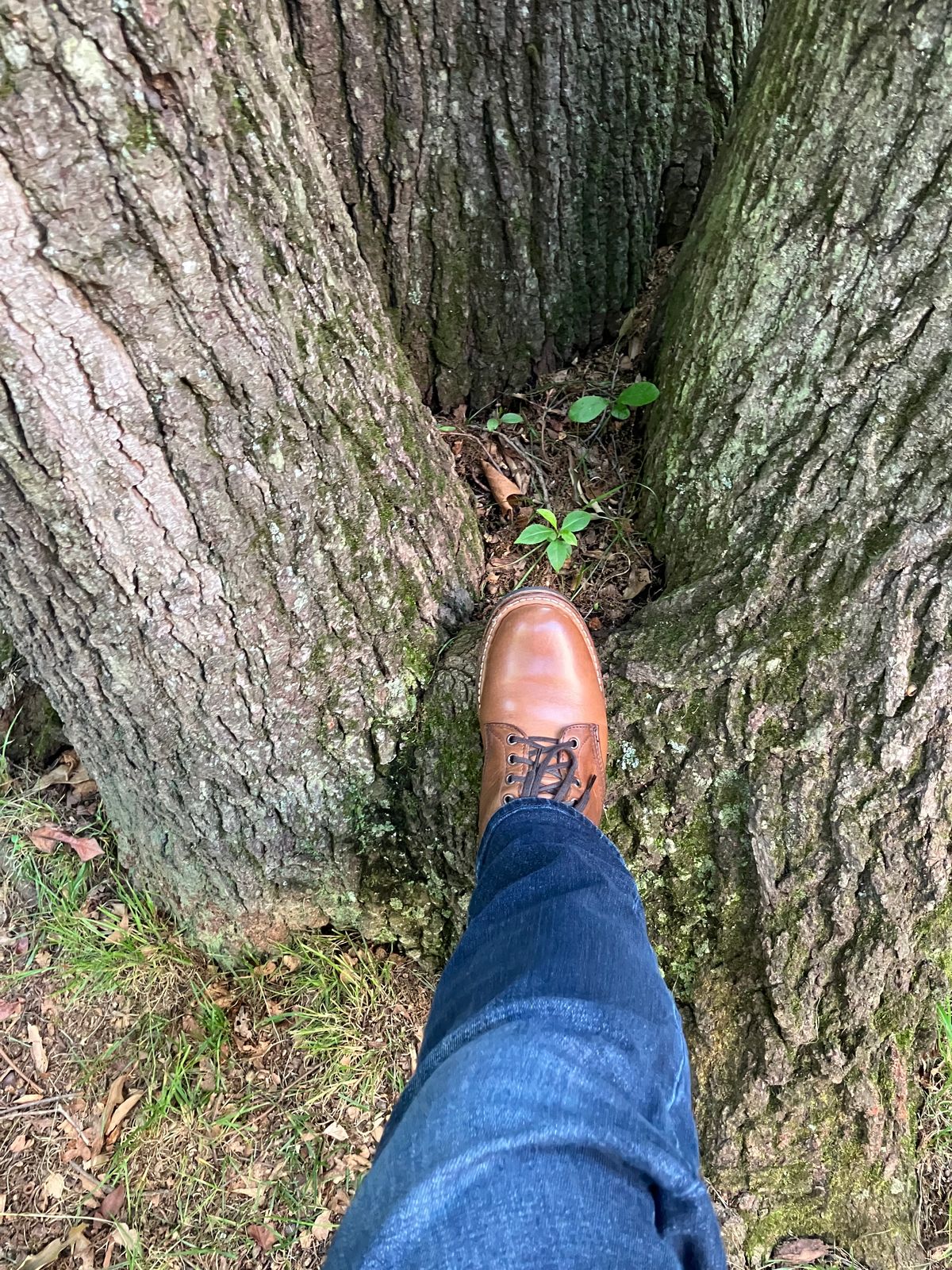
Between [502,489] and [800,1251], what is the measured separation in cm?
187

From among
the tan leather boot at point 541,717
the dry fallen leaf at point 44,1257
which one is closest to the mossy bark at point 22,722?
the dry fallen leaf at point 44,1257

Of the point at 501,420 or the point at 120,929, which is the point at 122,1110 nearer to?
the point at 120,929

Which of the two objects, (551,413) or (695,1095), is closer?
(695,1095)

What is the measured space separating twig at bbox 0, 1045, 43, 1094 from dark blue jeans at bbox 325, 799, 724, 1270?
1.24m

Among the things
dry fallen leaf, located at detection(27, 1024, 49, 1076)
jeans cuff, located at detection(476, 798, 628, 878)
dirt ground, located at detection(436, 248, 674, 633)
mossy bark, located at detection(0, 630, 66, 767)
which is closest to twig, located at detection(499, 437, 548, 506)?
dirt ground, located at detection(436, 248, 674, 633)

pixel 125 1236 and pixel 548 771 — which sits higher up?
pixel 548 771

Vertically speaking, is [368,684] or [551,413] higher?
[551,413]

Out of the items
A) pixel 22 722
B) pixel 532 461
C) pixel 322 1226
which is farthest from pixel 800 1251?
pixel 22 722

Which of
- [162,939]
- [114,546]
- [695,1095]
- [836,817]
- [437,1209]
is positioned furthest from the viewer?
[162,939]

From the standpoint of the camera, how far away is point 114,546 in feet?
4.31

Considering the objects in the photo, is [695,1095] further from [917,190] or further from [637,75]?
[637,75]

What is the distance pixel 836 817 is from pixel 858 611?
1.25ft

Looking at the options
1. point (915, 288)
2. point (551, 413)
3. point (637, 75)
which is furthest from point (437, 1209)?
point (637, 75)

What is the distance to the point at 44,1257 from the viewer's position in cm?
185
